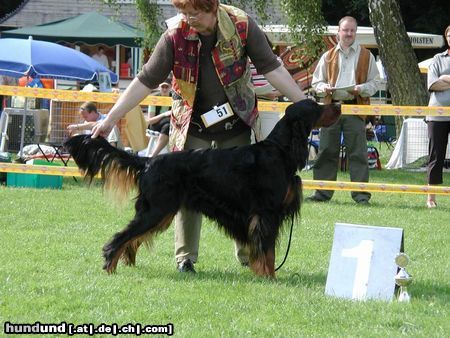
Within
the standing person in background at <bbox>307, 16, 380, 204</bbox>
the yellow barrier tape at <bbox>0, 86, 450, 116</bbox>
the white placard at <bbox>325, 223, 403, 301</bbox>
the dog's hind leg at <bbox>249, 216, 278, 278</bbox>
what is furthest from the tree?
the white placard at <bbox>325, 223, 403, 301</bbox>

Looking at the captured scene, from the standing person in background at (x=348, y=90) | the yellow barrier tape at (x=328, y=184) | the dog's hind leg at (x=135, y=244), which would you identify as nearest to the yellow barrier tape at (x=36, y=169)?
the yellow barrier tape at (x=328, y=184)

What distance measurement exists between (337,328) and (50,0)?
73.9ft

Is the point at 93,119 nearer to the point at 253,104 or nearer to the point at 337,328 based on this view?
the point at 253,104

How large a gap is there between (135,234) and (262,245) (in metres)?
0.71

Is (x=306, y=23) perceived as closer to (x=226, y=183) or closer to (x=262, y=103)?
(x=262, y=103)

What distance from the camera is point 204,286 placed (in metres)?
4.30

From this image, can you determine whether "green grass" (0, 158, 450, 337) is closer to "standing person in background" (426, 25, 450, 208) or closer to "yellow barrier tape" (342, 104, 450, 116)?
"standing person in background" (426, 25, 450, 208)

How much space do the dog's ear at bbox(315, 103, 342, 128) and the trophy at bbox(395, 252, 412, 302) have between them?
1014mm

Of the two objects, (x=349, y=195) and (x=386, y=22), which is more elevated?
(x=386, y=22)

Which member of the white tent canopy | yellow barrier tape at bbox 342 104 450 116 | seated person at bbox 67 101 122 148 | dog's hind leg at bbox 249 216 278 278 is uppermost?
the white tent canopy

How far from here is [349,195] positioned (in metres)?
8.89

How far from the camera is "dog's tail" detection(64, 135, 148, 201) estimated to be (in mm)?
4664

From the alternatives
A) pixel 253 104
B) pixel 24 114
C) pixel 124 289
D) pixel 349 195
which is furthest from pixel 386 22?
pixel 124 289

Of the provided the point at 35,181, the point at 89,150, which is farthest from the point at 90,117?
the point at 89,150
